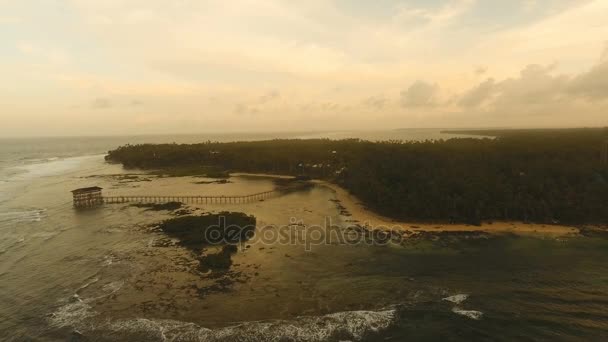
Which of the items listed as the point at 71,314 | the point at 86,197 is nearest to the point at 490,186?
the point at 71,314

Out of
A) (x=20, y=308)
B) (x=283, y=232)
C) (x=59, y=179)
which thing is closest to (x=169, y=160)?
(x=59, y=179)

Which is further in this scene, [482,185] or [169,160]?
[169,160]

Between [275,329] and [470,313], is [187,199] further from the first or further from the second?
[470,313]

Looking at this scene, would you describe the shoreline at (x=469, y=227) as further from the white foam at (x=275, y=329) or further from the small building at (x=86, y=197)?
the small building at (x=86, y=197)

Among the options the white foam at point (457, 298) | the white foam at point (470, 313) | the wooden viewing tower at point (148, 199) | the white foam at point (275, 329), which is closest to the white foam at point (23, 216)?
the wooden viewing tower at point (148, 199)

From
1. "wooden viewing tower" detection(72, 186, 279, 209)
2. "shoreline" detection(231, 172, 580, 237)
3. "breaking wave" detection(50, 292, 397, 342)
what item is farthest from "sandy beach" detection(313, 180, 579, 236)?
"breaking wave" detection(50, 292, 397, 342)

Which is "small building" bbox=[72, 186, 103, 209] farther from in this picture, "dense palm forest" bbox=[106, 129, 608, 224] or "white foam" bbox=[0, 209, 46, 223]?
"dense palm forest" bbox=[106, 129, 608, 224]

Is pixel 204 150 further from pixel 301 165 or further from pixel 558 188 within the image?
pixel 558 188
